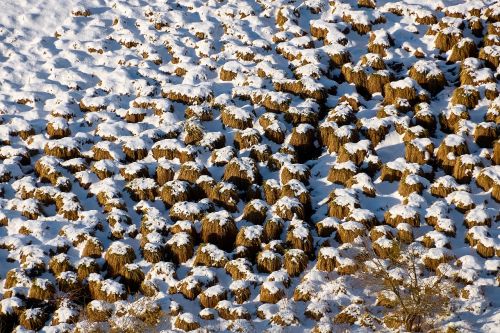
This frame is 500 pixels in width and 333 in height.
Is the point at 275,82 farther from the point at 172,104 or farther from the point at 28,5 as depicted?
the point at 28,5

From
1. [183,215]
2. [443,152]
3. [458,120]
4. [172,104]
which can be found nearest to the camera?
[183,215]

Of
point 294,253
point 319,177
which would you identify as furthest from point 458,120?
point 294,253

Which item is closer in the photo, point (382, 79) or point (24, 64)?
point (382, 79)

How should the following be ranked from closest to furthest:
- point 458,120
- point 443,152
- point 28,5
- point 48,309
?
point 48,309
point 443,152
point 458,120
point 28,5

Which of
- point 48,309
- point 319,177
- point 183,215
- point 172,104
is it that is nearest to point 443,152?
point 319,177

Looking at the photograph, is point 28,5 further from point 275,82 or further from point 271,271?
point 271,271

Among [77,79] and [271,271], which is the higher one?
[77,79]

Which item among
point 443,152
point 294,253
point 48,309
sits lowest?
point 48,309
